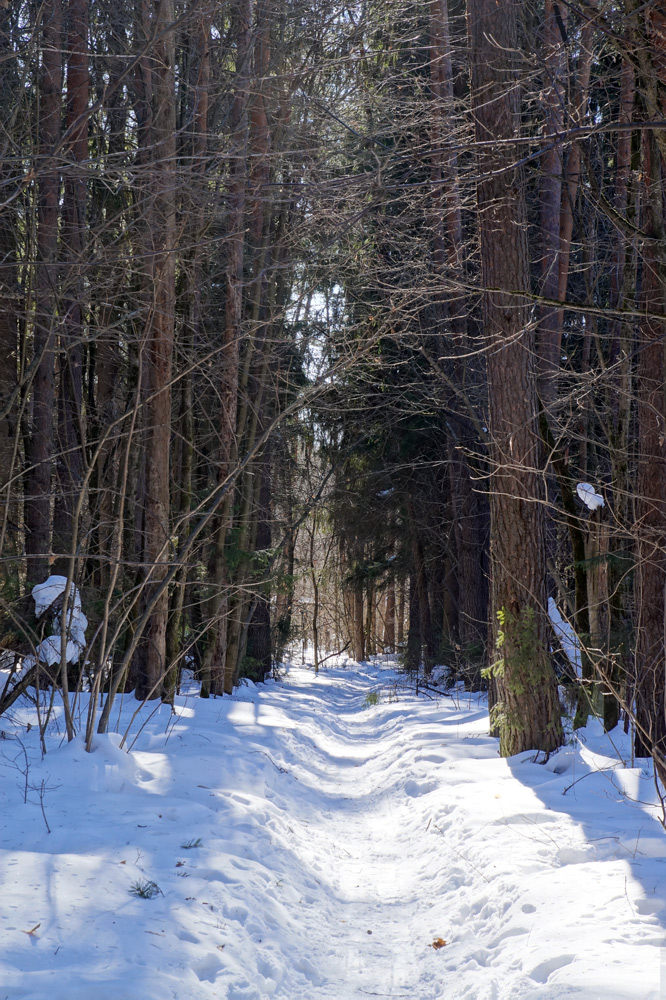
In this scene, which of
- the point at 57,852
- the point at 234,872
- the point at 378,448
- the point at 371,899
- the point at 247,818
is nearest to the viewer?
the point at 57,852

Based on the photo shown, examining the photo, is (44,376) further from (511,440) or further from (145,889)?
(145,889)

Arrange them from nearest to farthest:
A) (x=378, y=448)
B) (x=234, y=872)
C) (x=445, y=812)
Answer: (x=234, y=872) < (x=445, y=812) < (x=378, y=448)


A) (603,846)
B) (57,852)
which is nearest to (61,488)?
(57,852)

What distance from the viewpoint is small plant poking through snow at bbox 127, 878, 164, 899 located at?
3.69 metres

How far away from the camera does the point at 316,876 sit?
5.03 meters

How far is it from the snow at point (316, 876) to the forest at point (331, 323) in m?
0.76

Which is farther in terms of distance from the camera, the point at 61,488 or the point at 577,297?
the point at 577,297

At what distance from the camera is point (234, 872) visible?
14.1 ft

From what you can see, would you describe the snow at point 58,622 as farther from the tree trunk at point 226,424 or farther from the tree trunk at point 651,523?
the tree trunk at point 651,523

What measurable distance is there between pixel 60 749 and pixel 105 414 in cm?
834

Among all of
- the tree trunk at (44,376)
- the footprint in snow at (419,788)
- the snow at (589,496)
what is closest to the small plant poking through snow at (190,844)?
the footprint in snow at (419,788)

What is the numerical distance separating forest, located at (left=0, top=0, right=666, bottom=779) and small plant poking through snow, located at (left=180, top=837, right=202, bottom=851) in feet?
3.79

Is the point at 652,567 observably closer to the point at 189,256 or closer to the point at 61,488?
the point at 189,256

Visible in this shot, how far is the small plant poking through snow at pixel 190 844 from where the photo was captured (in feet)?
14.6
